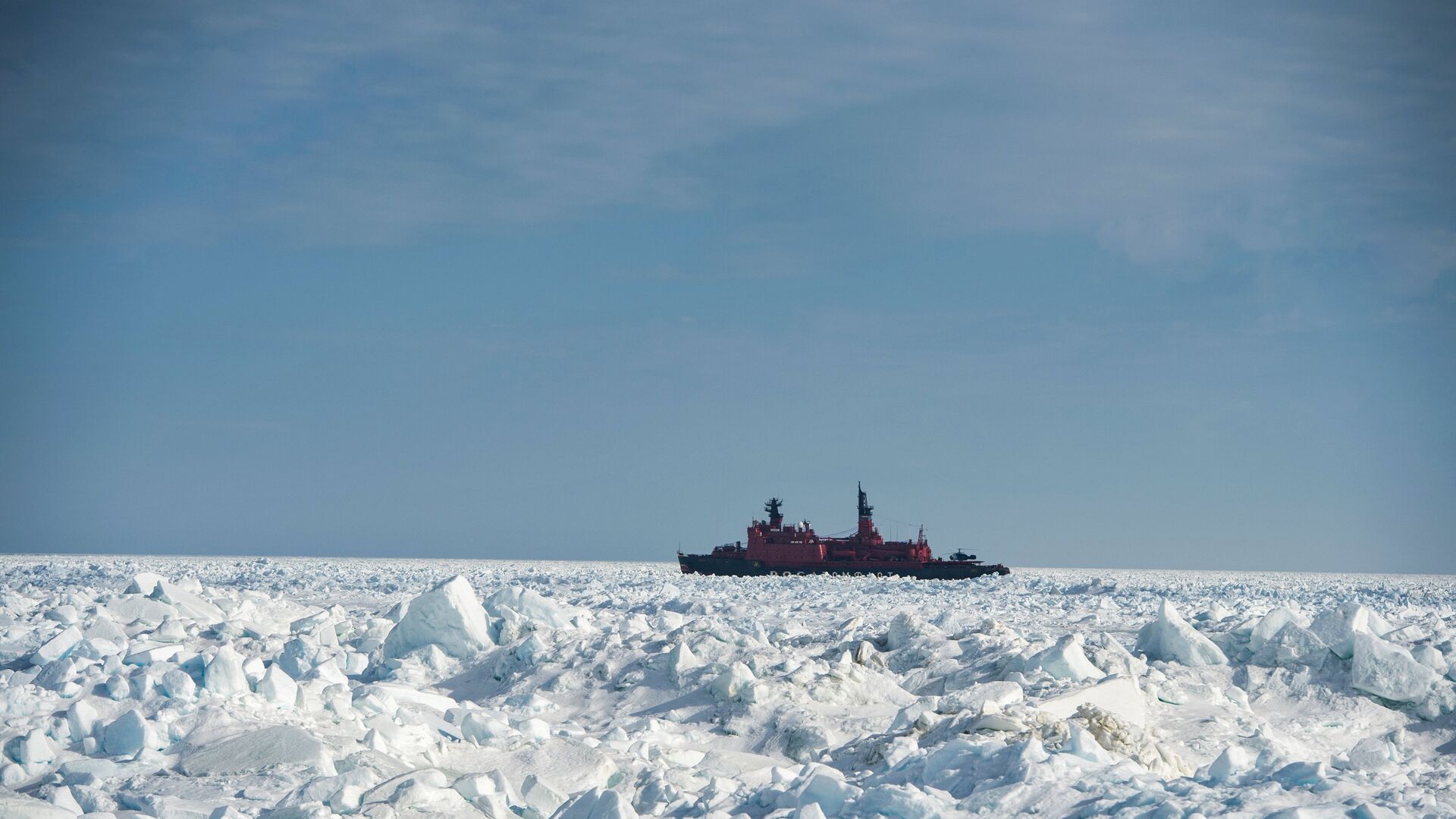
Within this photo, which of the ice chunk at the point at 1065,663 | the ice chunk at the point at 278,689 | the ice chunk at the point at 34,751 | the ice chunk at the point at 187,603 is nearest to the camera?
the ice chunk at the point at 34,751

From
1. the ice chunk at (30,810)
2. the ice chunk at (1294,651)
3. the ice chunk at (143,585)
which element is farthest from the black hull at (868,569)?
the ice chunk at (30,810)

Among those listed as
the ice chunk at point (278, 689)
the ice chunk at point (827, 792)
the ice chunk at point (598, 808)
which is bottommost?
the ice chunk at point (598, 808)

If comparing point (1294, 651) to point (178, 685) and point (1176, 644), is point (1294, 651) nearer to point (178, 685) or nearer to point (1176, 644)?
point (1176, 644)

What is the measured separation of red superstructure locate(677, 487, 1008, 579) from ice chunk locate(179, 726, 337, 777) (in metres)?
30.1

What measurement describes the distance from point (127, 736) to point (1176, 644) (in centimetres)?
730

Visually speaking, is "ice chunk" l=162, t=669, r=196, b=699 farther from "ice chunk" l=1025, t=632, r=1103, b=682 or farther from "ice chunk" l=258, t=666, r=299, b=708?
"ice chunk" l=1025, t=632, r=1103, b=682

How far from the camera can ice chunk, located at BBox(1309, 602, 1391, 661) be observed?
859 cm

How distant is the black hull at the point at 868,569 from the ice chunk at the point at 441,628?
2582 cm

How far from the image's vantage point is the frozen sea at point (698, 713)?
493cm

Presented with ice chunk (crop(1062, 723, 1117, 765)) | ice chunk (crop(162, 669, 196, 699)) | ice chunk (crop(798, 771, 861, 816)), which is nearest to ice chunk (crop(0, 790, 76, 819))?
ice chunk (crop(162, 669, 196, 699))

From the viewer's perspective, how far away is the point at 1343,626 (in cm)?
870

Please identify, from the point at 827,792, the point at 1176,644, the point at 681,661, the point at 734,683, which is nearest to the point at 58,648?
the point at 681,661

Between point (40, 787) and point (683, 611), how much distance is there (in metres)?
9.18

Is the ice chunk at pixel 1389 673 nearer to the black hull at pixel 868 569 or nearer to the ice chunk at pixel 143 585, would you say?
the ice chunk at pixel 143 585
